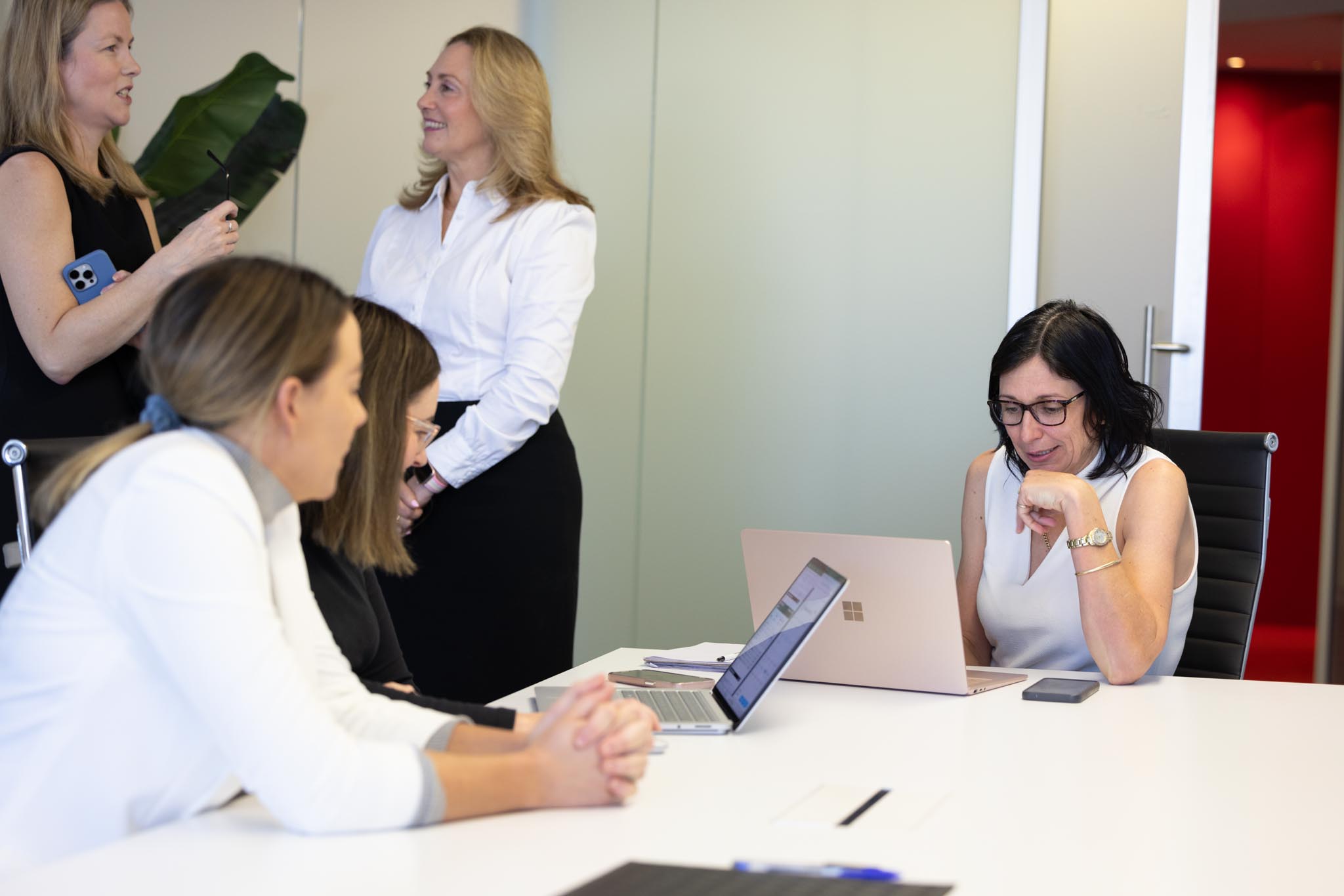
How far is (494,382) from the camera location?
2723 mm

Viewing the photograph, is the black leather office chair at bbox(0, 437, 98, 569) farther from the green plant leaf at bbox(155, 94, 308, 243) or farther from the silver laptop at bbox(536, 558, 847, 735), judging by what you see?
the green plant leaf at bbox(155, 94, 308, 243)

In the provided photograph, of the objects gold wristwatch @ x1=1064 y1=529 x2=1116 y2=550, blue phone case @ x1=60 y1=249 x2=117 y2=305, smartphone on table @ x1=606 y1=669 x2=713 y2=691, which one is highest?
blue phone case @ x1=60 y1=249 x2=117 y2=305

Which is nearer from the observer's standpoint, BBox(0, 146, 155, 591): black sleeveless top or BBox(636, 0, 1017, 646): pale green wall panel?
BBox(0, 146, 155, 591): black sleeveless top

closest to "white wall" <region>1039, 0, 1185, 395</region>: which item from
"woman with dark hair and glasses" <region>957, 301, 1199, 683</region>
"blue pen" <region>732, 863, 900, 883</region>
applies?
"woman with dark hair and glasses" <region>957, 301, 1199, 683</region>

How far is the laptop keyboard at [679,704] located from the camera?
1752mm

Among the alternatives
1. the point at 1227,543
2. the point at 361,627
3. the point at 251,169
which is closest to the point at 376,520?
the point at 361,627

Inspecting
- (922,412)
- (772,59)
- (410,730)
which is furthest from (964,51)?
(410,730)

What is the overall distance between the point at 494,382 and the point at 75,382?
0.77 metres

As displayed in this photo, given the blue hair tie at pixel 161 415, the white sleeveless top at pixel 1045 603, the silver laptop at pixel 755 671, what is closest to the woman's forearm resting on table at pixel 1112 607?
the white sleeveless top at pixel 1045 603

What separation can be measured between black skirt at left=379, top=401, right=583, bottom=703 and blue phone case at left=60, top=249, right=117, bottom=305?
0.67 metres

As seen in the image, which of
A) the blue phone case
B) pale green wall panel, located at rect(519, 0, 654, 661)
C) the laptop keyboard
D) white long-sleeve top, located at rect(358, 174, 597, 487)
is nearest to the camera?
the laptop keyboard

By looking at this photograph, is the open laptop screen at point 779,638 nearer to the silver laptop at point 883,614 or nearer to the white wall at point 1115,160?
the silver laptop at point 883,614

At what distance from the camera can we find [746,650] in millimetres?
1860

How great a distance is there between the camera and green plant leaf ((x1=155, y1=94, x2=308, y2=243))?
3990mm
